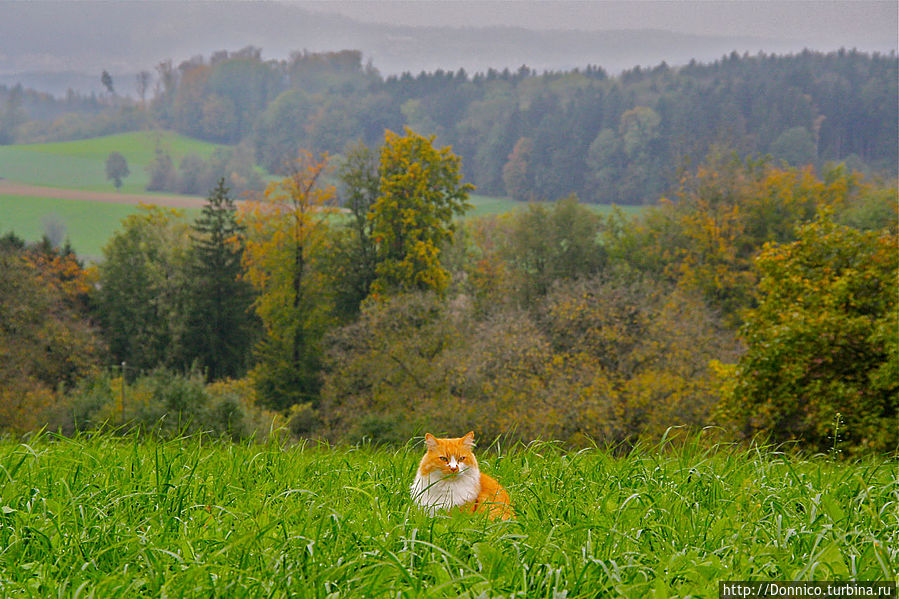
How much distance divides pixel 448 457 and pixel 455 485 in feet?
0.48

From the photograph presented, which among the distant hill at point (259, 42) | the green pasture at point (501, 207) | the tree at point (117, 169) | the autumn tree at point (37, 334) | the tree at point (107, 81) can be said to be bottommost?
the autumn tree at point (37, 334)

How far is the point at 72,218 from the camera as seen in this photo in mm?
47000

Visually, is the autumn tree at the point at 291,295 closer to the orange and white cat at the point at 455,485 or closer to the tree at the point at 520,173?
the tree at the point at 520,173

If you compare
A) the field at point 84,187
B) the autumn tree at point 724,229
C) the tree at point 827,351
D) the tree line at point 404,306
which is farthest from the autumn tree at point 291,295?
the tree at point 827,351

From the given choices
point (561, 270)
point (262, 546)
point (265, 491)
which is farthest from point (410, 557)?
point (561, 270)

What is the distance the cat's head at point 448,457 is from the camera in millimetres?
3557

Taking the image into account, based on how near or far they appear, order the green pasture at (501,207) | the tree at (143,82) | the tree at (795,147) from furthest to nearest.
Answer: the tree at (143,82), the tree at (795,147), the green pasture at (501,207)

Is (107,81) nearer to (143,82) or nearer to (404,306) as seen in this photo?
(143,82)

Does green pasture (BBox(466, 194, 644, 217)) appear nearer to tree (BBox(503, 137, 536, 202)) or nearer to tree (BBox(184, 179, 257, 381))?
tree (BBox(503, 137, 536, 202))

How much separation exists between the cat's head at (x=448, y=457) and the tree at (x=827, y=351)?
35.6 ft

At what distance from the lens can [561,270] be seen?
3672cm

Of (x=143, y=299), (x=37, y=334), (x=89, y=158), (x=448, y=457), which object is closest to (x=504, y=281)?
(x=143, y=299)

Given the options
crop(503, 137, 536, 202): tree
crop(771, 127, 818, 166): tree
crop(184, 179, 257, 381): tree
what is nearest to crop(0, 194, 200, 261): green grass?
crop(184, 179, 257, 381): tree

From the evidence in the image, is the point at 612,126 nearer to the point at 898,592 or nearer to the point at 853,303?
the point at 853,303
